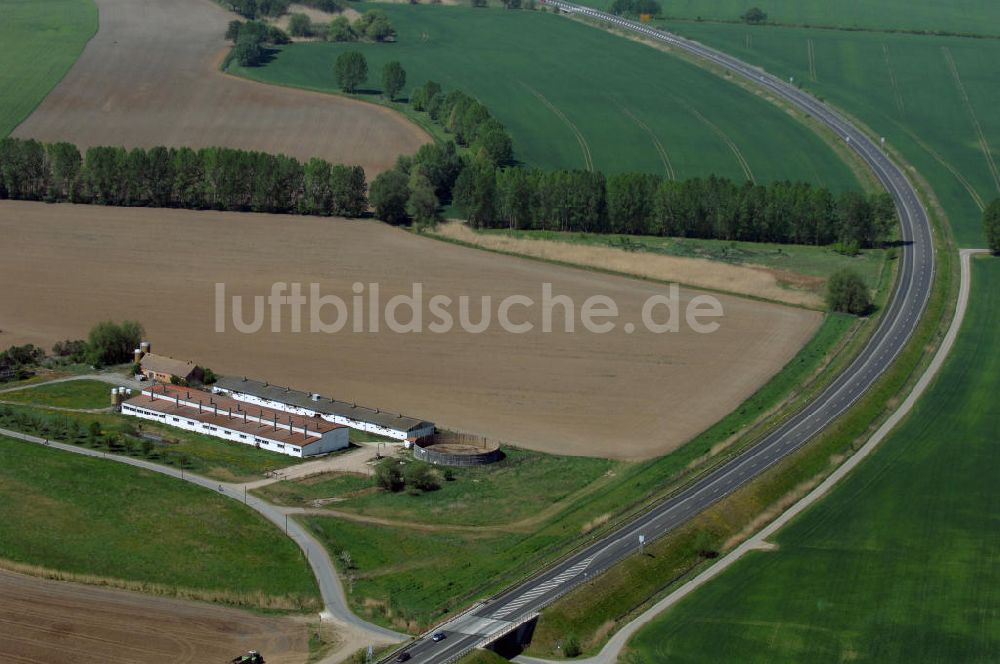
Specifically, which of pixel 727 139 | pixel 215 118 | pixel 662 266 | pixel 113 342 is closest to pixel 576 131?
pixel 727 139

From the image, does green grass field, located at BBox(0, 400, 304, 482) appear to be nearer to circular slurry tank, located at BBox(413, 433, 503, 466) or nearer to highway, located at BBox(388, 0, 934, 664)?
circular slurry tank, located at BBox(413, 433, 503, 466)

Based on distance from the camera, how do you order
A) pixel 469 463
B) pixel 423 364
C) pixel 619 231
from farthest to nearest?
pixel 619 231 → pixel 423 364 → pixel 469 463

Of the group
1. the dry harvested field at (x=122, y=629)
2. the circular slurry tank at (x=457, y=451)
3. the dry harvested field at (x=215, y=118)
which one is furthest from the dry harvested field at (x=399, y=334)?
the dry harvested field at (x=122, y=629)

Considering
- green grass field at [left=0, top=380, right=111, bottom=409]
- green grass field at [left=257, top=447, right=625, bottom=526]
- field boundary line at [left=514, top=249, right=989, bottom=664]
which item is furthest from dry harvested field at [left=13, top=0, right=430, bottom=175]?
green grass field at [left=257, top=447, right=625, bottom=526]

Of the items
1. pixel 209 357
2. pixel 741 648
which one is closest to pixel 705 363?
pixel 209 357

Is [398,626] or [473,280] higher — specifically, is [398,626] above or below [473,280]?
below

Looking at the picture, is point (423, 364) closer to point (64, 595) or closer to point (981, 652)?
point (64, 595)
